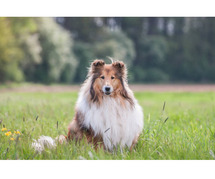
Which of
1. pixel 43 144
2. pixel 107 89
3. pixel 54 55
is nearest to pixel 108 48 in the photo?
pixel 54 55

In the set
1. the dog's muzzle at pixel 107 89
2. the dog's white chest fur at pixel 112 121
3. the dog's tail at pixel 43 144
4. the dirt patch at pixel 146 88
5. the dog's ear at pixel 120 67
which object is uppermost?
the dog's ear at pixel 120 67

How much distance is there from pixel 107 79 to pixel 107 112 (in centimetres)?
51

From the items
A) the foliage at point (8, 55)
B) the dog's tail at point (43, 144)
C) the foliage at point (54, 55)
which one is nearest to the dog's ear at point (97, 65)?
the dog's tail at point (43, 144)

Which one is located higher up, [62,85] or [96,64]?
[96,64]

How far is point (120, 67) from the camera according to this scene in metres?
4.38

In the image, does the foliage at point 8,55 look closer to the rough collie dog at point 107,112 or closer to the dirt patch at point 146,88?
the dirt patch at point 146,88

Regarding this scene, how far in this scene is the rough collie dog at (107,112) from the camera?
4172mm

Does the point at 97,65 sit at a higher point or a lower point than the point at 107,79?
higher

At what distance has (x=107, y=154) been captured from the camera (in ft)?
13.1

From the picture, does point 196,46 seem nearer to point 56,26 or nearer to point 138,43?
point 138,43

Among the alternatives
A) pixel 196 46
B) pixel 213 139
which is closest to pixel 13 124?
pixel 213 139

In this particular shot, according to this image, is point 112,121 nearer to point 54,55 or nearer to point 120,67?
point 120,67

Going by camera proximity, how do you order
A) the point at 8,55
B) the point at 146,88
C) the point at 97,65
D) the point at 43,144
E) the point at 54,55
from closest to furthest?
1. the point at 43,144
2. the point at 97,65
3. the point at 8,55
4. the point at 146,88
5. the point at 54,55

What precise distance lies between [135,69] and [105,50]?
2.48m
